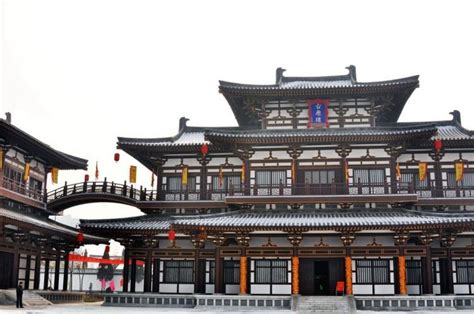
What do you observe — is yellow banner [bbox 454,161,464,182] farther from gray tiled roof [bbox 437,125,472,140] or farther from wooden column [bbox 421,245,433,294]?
wooden column [bbox 421,245,433,294]

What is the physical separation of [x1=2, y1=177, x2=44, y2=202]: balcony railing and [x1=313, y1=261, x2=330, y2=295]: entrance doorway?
771 inches

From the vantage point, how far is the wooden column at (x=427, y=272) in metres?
29.7

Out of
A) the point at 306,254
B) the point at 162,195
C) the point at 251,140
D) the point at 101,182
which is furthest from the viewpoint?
the point at 101,182

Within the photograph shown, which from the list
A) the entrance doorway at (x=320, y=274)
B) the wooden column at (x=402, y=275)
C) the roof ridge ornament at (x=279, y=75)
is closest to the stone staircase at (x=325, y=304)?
the entrance doorway at (x=320, y=274)

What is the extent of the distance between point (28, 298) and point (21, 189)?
25.9ft

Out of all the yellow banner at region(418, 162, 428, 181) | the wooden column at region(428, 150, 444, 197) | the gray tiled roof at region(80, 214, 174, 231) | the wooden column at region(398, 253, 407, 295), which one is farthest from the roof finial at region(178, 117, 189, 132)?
the wooden column at region(398, 253, 407, 295)

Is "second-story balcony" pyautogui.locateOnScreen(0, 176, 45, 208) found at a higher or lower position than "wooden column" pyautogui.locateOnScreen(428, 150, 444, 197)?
lower

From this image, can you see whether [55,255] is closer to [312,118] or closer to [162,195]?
[162,195]

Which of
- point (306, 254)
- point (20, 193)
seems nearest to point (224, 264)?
point (306, 254)

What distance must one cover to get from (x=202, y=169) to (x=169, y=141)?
317 cm

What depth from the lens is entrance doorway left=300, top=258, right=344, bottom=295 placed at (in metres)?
31.9

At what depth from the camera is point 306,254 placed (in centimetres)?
3145

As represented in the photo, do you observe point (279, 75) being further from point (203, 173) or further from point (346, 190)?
point (346, 190)

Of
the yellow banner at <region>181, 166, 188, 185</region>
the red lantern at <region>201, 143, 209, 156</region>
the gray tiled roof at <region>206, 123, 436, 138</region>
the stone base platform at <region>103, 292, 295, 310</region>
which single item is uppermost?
the gray tiled roof at <region>206, 123, 436, 138</region>
